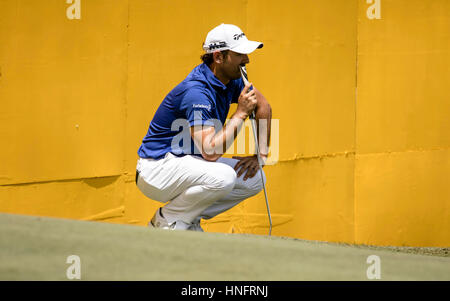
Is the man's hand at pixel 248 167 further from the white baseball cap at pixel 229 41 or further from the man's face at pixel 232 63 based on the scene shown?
the white baseball cap at pixel 229 41

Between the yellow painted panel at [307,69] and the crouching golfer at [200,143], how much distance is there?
1.60m

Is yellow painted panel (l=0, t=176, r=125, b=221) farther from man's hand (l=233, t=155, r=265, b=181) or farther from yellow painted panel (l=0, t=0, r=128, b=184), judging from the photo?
man's hand (l=233, t=155, r=265, b=181)

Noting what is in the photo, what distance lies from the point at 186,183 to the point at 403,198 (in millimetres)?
3483

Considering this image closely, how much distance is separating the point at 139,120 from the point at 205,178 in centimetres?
126

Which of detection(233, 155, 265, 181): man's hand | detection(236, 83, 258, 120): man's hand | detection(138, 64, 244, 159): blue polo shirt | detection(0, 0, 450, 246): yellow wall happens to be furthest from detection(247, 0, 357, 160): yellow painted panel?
detection(236, 83, 258, 120): man's hand

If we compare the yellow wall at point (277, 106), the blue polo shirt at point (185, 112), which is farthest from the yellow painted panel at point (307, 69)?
the blue polo shirt at point (185, 112)

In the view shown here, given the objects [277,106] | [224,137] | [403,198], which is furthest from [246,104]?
[403,198]

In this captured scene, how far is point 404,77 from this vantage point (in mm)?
7070

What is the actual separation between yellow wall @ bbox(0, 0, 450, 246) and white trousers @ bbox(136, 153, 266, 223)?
789 mm

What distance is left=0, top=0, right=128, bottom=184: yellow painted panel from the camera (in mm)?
4605

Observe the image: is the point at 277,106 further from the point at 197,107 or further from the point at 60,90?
the point at 197,107

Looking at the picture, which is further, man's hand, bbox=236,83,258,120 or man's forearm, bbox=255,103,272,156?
man's forearm, bbox=255,103,272,156
